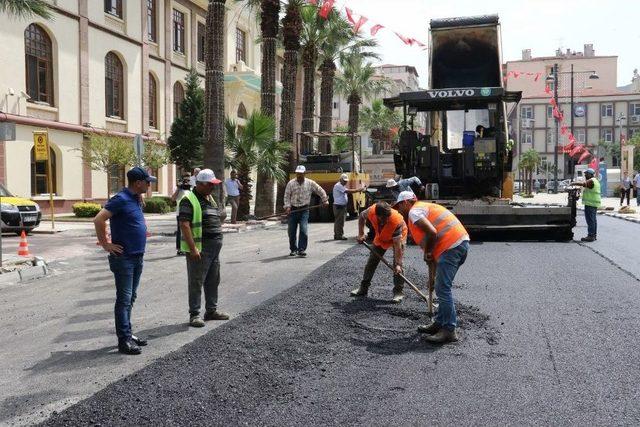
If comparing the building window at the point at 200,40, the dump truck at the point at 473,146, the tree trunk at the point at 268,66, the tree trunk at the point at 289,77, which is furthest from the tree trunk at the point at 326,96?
the dump truck at the point at 473,146

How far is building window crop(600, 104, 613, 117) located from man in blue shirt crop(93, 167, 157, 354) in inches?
3397

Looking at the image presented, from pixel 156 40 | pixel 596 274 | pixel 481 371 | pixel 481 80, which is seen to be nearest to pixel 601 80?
pixel 156 40

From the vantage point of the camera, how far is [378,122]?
57344 millimetres

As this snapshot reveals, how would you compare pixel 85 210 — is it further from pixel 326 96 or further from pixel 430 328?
pixel 430 328

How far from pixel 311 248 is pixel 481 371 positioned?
340 inches

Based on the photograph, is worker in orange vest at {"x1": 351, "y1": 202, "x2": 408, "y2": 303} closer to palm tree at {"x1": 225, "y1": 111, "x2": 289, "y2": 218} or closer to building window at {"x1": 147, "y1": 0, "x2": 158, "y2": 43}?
palm tree at {"x1": 225, "y1": 111, "x2": 289, "y2": 218}

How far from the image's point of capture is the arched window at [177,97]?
113ft

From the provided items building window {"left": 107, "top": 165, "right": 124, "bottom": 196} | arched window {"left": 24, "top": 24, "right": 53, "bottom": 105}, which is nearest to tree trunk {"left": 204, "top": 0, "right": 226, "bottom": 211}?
arched window {"left": 24, "top": 24, "right": 53, "bottom": 105}

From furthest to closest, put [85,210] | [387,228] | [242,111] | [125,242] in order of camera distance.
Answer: [242,111] → [85,210] → [387,228] → [125,242]

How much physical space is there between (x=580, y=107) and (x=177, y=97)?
63.1 meters

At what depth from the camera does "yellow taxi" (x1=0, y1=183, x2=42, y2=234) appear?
53.9 feet

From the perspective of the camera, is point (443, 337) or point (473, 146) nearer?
point (443, 337)

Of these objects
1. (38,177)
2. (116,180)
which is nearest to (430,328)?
(38,177)

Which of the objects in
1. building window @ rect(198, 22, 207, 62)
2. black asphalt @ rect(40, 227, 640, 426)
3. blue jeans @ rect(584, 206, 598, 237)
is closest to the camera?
black asphalt @ rect(40, 227, 640, 426)
